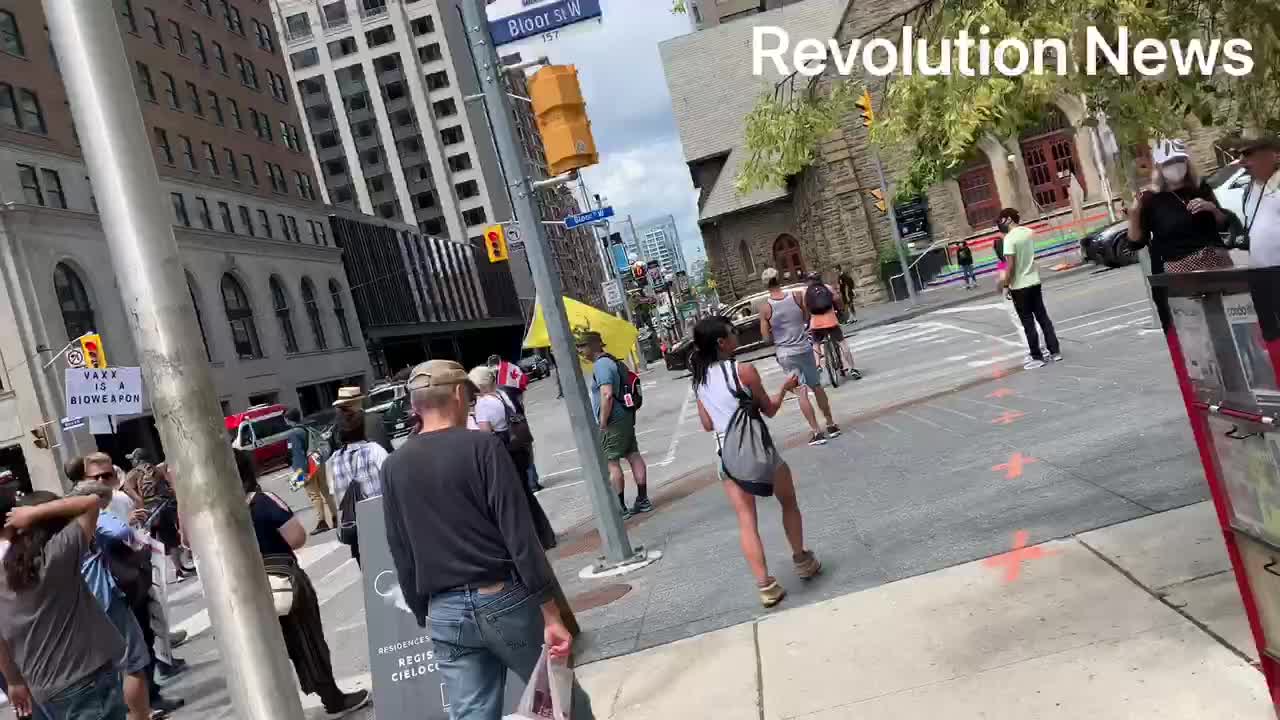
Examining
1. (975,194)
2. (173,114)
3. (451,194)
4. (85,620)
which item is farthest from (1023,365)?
(451,194)

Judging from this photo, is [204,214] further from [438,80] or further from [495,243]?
[438,80]

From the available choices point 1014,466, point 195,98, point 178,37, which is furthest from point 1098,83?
point 178,37

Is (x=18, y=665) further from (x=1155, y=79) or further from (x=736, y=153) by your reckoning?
(x=736, y=153)

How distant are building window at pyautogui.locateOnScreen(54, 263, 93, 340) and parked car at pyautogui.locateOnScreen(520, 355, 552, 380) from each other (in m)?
25.4

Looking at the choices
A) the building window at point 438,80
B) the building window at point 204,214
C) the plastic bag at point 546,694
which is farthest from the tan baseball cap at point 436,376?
the building window at point 438,80

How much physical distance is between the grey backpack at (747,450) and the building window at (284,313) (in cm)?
4977

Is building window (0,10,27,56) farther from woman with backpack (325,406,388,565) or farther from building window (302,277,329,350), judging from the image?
woman with backpack (325,406,388,565)

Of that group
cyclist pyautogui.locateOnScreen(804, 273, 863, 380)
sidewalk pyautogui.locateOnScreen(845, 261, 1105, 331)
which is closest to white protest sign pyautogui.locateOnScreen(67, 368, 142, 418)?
cyclist pyautogui.locateOnScreen(804, 273, 863, 380)

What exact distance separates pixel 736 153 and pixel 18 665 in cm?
4500

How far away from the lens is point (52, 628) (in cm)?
493

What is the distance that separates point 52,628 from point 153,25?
4933 centimetres

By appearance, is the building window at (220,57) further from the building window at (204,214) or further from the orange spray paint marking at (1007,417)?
the orange spray paint marking at (1007,417)

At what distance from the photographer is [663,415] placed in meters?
20.7

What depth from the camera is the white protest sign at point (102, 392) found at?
39.2ft
